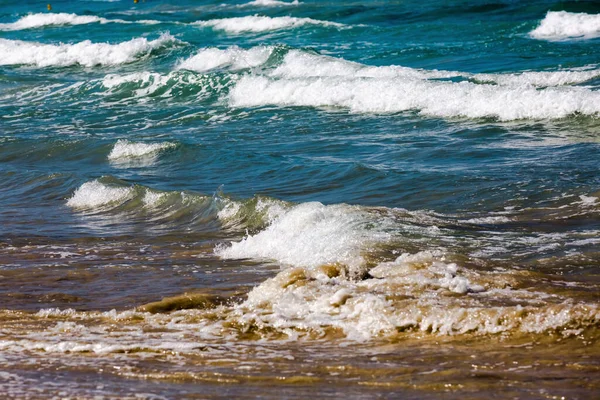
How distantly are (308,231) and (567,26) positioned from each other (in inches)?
930

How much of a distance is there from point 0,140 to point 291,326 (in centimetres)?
1268

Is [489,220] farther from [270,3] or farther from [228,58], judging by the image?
[270,3]

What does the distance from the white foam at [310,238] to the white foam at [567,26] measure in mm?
21392

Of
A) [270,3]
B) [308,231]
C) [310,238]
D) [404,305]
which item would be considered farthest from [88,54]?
[404,305]

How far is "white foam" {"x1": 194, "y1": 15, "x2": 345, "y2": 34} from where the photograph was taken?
37688 mm

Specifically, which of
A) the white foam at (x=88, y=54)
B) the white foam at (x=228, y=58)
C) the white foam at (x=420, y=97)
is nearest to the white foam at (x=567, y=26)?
the white foam at (x=228, y=58)

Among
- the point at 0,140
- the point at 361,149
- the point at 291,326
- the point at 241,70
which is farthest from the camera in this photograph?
the point at 241,70

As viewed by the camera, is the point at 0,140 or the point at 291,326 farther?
the point at 0,140

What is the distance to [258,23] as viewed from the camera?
1544 inches

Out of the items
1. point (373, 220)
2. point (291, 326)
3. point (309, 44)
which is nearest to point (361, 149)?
point (373, 220)

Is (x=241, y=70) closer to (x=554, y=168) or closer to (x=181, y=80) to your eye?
(x=181, y=80)

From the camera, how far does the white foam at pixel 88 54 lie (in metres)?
31.9

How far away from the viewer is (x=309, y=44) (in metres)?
32.2

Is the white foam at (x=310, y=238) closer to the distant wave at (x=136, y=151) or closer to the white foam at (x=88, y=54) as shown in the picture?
the distant wave at (x=136, y=151)
